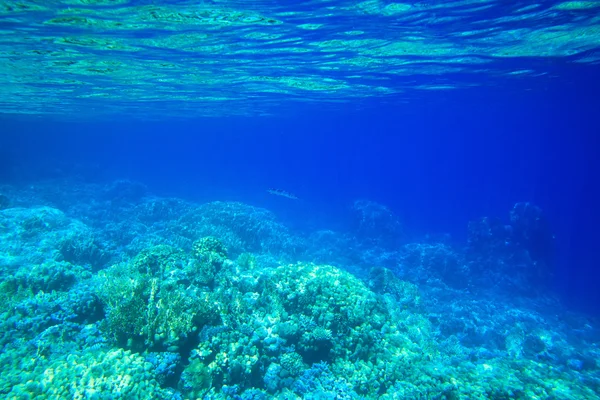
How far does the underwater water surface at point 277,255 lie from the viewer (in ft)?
23.0

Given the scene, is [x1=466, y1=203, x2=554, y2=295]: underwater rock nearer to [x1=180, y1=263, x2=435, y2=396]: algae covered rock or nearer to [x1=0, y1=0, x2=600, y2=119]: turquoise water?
[x1=0, y1=0, x2=600, y2=119]: turquoise water

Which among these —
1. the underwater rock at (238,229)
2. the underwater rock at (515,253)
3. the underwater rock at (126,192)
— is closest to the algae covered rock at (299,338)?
the underwater rock at (238,229)

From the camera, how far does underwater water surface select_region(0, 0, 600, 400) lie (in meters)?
7.00

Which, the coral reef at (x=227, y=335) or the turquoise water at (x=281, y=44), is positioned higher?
the turquoise water at (x=281, y=44)

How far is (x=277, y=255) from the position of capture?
2127cm

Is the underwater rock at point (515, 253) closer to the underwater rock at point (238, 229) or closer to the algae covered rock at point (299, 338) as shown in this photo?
the underwater rock at point (238, 229)

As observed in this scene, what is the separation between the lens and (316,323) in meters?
8.41

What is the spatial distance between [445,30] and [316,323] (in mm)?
14088

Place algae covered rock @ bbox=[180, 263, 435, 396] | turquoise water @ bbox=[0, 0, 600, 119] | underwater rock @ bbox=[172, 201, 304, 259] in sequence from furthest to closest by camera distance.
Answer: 1. underwater rock @ bbox=[172, 201, 304, 259]
2. turquoise water @ bbox=[0, 0, 600, 119]
3. algae covered rock @ bbox=[180, 263, 435, 396]

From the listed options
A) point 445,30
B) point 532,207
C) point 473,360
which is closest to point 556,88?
point 532,207

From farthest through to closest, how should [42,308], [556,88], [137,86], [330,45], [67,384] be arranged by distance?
[556,88], [137,86], [330,45], [42,308], [67,384]

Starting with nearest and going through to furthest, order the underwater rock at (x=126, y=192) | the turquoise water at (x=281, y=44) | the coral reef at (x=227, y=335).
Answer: the coral reef at (x=227, y=335) → the turquoise water at (x=281, y=44) → the underwater rock at (x=126, y=192)

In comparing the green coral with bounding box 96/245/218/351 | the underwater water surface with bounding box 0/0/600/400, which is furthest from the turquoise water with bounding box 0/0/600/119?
the green coral with bounding box 96/245/218/351

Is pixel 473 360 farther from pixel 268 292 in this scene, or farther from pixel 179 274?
pixel 179 274
